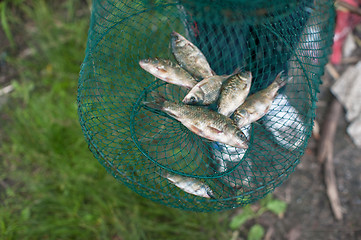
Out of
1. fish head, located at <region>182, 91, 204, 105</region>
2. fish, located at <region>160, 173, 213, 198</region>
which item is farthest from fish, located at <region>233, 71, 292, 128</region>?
fish, located at <region>160, 173, 213, 198</region>

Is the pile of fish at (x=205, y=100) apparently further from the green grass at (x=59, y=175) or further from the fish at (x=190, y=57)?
the green grass at (x=59, y=175)

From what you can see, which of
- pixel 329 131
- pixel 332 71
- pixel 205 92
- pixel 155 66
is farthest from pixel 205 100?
pixel 332 71

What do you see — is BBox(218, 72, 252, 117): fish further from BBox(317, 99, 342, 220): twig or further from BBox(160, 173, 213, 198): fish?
BBox(317, 99, 342, 220): twig

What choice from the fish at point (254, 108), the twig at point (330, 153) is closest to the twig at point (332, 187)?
the twig at point (330, 153)

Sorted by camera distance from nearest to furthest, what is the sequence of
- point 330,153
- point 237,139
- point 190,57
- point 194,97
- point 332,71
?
point 237,139, point 194,97, point 190,57, point 330,153, point 332,71

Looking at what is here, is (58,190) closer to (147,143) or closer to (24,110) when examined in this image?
(24,110)

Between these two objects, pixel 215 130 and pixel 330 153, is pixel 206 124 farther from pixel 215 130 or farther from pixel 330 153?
pixel 330 153

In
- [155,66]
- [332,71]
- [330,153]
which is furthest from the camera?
[332,71]
